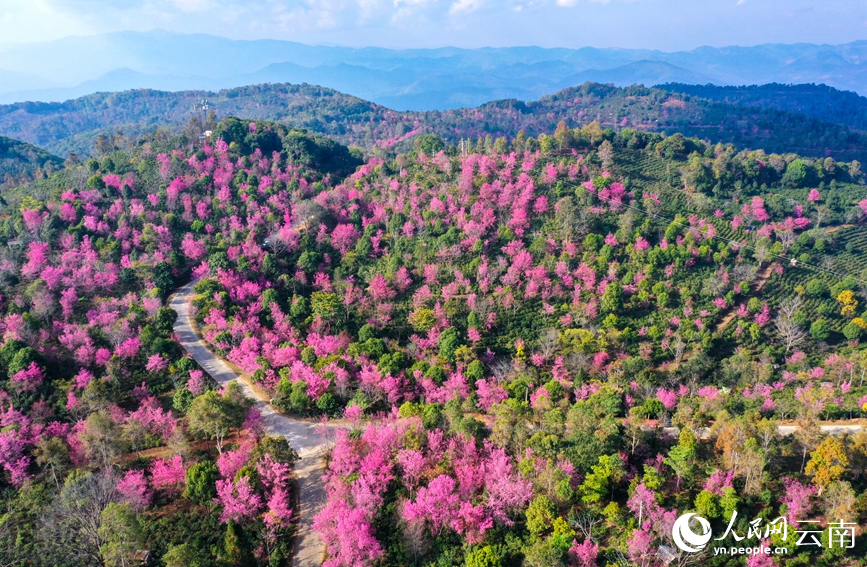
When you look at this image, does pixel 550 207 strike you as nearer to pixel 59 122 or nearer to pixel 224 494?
pixel 224 494

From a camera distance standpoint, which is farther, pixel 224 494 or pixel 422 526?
pixel 224 494

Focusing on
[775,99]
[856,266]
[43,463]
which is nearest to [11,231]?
[43,463]

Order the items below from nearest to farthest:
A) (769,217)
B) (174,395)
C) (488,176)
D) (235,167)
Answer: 1. (174,395)
2. (769,217)
3. (488,176)
4. (235,167)

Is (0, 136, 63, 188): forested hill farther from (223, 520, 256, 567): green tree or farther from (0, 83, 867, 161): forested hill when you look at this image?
(223, 520, 256, 567): green tree

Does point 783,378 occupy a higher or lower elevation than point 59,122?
lower

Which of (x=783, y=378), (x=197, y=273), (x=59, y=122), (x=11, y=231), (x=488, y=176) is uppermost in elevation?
(x=59, y=122)

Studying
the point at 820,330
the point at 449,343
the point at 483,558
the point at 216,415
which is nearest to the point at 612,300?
the point at 449,343

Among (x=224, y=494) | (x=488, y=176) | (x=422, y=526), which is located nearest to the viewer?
(x=422, y=526)
